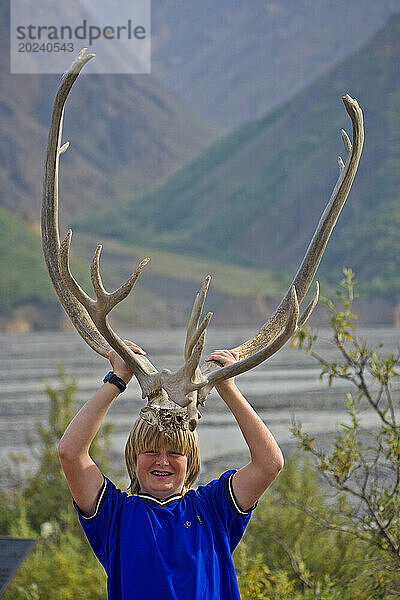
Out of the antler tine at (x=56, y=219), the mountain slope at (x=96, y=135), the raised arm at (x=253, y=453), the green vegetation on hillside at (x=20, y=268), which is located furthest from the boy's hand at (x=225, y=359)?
the mountain slope at (x=96, y=135)

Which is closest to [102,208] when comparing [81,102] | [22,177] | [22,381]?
[22,177]

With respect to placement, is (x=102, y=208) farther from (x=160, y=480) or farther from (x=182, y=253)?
(x=160, y=480)

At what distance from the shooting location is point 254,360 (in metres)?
2.27

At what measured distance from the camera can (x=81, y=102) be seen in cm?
13975

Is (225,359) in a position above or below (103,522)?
above

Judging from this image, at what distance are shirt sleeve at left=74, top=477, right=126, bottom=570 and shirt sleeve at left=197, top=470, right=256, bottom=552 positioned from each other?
0.25 metres

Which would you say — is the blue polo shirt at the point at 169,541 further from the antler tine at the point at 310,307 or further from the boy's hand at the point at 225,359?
the antler tine at the point at 310,307

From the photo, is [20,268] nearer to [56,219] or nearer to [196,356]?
[56,219]

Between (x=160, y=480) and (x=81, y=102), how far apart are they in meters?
143

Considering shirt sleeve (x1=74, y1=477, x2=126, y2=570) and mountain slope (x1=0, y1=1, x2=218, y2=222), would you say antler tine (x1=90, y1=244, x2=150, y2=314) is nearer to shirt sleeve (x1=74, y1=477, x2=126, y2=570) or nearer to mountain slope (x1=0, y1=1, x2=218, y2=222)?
shirt sleeve (x1=74, y1=477, x2=126, y2=570)

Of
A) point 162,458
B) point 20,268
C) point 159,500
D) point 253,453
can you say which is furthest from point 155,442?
point 20,268

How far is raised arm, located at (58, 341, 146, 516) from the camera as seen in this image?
7.22 ft

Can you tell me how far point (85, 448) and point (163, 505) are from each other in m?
0.27

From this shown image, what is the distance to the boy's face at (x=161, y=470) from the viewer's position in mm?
2266
